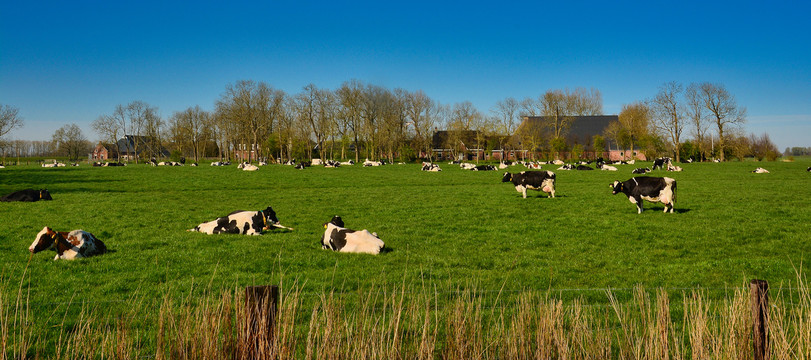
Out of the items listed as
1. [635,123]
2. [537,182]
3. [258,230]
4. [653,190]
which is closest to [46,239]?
[258,230]

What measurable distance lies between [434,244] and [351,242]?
244 cm

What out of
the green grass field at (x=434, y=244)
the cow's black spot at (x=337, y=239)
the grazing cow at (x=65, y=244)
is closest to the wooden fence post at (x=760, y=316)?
the green grass field at (x=434, y=244)

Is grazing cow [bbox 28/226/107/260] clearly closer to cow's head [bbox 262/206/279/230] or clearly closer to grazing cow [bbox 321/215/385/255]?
cow's head [bbox 262/206/279/230]

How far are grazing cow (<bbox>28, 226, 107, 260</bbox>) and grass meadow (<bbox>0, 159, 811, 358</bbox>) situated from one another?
9.8 inches

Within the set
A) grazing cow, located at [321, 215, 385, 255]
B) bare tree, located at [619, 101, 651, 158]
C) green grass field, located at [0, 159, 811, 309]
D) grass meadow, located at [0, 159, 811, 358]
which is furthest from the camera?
bare tree, located at [619, 101, 651, 158]

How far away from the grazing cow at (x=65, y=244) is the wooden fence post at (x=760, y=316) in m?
11.7

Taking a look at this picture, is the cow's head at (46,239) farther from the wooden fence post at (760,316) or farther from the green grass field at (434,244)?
the wooden fence post at (760,316)

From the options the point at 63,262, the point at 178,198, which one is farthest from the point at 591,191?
the point at 63,262

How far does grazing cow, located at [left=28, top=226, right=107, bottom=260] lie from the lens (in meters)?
10.3

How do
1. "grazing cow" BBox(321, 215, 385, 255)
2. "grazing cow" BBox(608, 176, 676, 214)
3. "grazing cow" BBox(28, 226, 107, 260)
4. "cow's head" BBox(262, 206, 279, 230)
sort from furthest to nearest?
"grazing cow" BBox(608, 176, 676, 214) < "cow's head" BBox(262, 206, 279, 230) < "grazing cow" BBox(321, 215, 385, 255) < "grazing cow" BBox(28, 226, 107, 260)

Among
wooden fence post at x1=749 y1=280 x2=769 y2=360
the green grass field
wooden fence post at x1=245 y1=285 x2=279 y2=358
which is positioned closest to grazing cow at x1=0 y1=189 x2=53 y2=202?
the green grass field

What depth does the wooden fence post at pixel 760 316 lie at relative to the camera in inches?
168

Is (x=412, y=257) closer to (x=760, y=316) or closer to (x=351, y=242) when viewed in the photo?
(x=351, y=242)

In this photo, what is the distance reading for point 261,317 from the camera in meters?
3.94
